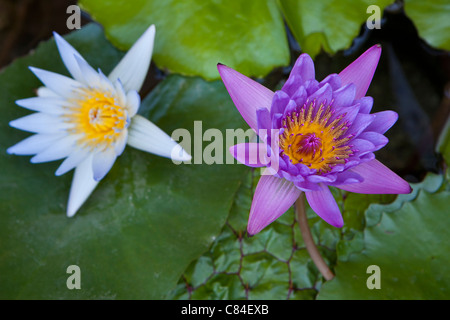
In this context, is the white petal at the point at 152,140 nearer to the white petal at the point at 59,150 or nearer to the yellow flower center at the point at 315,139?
the white petal at the point at 59,150

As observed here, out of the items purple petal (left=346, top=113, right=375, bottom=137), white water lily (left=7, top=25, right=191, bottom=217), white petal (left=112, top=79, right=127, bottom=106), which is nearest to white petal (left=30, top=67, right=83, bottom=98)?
white water lily (left=7, top=25, right=191, bottom=217)

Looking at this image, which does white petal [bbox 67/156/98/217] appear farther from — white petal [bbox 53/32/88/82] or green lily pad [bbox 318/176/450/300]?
green lily pad [bbox 318/176/450/300]

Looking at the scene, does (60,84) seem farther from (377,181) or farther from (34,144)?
(377,181)

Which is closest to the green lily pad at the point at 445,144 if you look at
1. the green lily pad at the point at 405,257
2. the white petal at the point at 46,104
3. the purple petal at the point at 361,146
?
the green lily pad at the point at 405,257

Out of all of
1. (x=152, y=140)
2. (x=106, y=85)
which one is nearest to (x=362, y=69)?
(x=152, y=140)

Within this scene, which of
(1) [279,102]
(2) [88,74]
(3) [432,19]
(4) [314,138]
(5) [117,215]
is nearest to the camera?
(1) [279,102]
